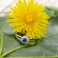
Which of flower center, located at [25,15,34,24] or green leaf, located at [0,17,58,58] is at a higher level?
flower center, located at [25,15,34,24]

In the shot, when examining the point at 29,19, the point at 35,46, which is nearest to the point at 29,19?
the point at 29,19

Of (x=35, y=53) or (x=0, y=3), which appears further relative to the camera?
(x=0, y=3)

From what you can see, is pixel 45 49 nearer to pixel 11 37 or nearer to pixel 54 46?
pixel 54 46

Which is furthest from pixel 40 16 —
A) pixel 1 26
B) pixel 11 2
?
pixel 11 2

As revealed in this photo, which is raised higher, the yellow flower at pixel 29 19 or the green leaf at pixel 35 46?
the yellow flower at pixel 29 19

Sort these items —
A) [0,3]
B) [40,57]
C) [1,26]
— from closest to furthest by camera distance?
[40,57], [1,26], [0,3]

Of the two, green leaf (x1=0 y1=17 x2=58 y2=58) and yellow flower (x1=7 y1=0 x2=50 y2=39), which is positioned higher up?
yellow flower (x1=7 y1=0 x2=50 y2=39)

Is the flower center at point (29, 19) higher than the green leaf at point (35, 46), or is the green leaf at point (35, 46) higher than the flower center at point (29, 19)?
the flower center at point (29, 19)

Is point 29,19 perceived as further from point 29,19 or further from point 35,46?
point 35,46
